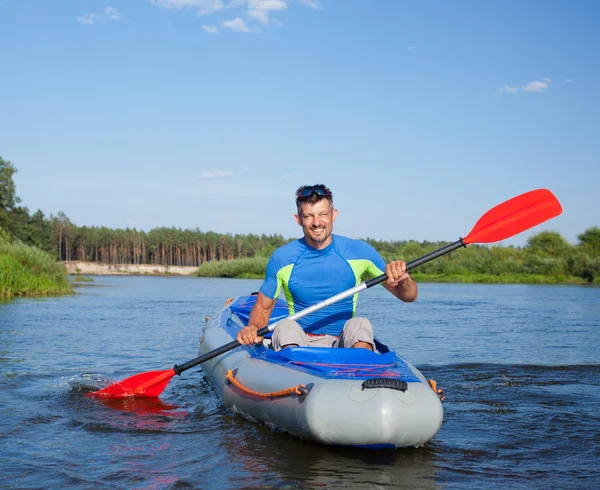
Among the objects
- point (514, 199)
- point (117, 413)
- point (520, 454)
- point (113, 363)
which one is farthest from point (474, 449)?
point (113, 363)

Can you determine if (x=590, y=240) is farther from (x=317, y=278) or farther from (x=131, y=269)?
(x=131, y=269)

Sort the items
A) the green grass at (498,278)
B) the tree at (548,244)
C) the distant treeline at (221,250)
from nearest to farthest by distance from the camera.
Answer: the green grass at (498,278), the distant treeline at (221,250), the tree at (548,244)

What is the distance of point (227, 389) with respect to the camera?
4.71 meters

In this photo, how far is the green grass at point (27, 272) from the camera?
639 inches

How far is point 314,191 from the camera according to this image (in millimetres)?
4203

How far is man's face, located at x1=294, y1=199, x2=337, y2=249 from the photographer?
4203 millimetres

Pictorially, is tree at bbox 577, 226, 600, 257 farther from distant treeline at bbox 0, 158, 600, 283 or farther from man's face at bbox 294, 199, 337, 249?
man's face at bbox 294, 199, 337, 249

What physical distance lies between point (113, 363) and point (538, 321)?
8387 mm

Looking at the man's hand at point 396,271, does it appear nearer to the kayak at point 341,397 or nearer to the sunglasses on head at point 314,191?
the kayak at point 341,397

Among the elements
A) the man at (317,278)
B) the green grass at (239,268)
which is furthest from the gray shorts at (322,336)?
the green grass at (239,268)

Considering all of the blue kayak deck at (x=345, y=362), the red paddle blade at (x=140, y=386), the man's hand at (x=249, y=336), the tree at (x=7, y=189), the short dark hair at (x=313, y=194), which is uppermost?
the tree at (x=7, y=189)

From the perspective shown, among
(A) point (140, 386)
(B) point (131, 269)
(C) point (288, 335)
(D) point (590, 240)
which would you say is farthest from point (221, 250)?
(C) point (288, 335)

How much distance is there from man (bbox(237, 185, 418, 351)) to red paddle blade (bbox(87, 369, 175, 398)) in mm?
1249

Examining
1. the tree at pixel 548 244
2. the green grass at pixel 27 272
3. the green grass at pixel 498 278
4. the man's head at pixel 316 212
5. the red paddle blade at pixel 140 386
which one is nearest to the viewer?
the man's head at pixel 316 212
